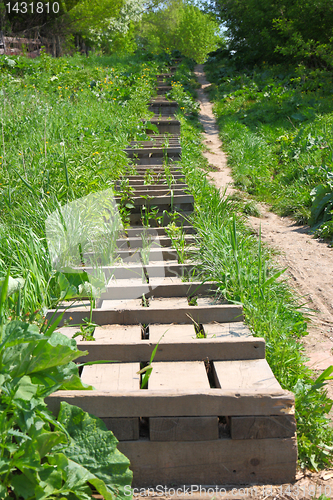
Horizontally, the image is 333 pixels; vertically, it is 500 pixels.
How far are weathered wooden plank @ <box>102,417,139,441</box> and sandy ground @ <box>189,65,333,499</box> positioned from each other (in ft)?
2.22

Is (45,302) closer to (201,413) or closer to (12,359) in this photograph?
(12,359)

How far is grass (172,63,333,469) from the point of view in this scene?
7.38ft

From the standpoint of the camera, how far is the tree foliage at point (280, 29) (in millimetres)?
13875

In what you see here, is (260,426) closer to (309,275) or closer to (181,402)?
(181,402)

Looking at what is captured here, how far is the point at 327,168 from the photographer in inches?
277

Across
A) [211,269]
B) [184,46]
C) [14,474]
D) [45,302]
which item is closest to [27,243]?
[45,302]

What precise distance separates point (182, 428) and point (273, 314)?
1336 mm

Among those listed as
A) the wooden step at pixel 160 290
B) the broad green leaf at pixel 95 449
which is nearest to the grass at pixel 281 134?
the wooden step at pixel 160 290

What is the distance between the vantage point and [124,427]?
1.96 metres

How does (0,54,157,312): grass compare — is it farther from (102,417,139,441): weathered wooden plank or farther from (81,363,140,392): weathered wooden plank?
(102,417,139,441): weathered wooden plank

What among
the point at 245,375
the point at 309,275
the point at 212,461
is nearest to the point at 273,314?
the point at 245,375

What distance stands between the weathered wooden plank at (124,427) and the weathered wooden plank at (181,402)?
4cm

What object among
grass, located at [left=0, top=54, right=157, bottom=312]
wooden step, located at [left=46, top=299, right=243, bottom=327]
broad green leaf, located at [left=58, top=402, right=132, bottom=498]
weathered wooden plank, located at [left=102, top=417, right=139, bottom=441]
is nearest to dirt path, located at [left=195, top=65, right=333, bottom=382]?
wooden step, located at [left=46, top=299, right=243, bottom=327]

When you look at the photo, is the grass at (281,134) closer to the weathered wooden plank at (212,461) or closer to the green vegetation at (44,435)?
the weathered wooden plank at (212,461)
